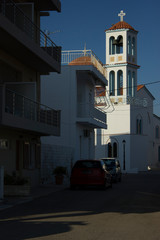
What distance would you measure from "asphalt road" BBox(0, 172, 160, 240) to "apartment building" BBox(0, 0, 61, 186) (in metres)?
5.07

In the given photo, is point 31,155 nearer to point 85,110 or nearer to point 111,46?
point 85,110

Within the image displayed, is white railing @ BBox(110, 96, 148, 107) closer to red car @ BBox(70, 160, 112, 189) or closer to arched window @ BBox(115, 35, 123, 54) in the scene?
arched window @ BBox(115, 35, 123, 54)

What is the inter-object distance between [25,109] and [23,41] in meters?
3.76

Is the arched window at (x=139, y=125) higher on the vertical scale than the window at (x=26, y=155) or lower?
higher

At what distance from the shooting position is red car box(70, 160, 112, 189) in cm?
2302

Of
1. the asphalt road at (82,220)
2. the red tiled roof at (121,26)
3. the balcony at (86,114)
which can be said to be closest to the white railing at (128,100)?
the red tiled roof at (121,26)

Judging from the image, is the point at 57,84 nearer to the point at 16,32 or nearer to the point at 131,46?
the point at 16,32

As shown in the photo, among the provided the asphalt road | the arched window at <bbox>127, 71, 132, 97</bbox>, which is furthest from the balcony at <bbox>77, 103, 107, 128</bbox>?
the arched window at <bbox>127, 71, 132, 97</bbox>

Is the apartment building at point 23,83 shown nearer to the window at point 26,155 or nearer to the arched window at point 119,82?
the window at point 26,155

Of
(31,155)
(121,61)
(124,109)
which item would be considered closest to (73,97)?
(31,155)

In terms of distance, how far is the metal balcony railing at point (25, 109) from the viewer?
20.5 metres

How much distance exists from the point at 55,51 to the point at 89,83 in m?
13.8

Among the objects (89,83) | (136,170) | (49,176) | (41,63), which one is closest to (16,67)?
(41,63)

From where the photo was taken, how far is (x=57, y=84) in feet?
119
